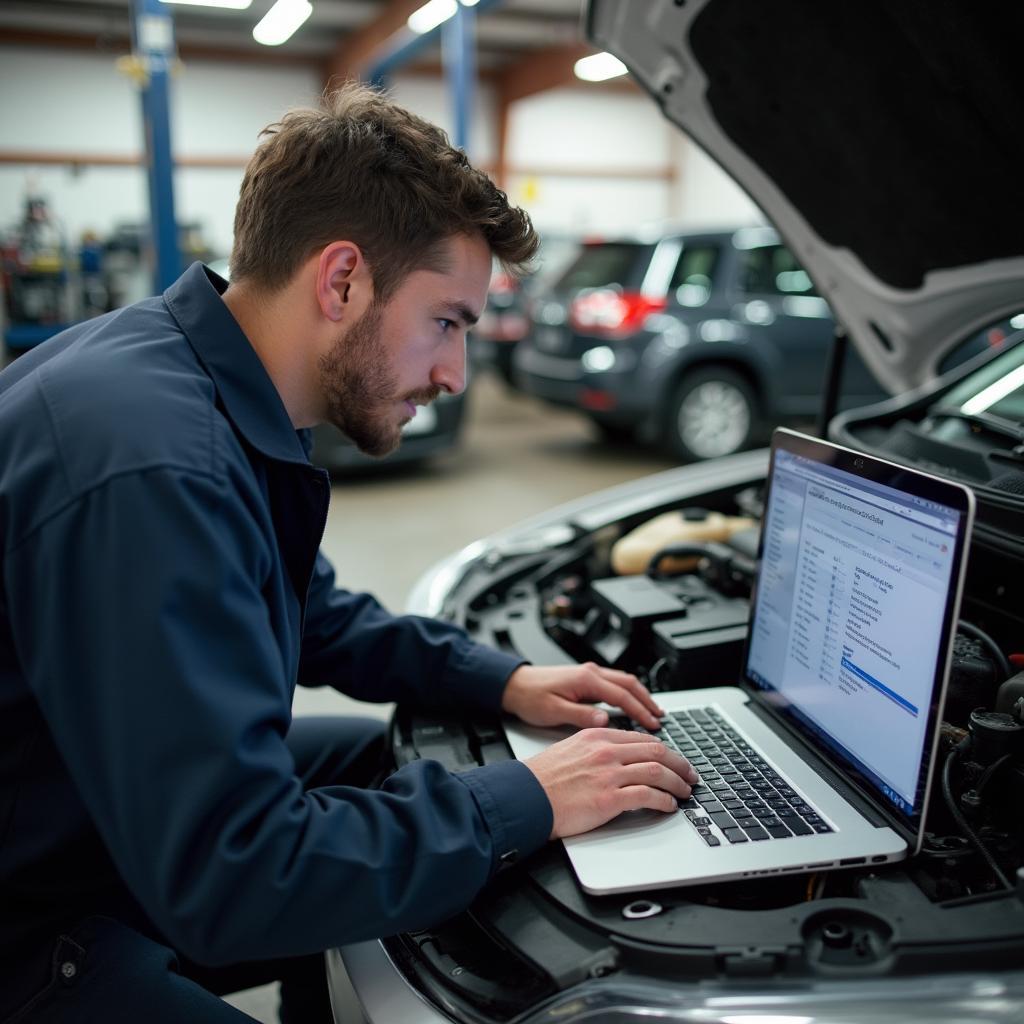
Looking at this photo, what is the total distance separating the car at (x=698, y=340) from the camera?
5766 mm

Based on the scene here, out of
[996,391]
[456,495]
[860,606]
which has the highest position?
[996,391]

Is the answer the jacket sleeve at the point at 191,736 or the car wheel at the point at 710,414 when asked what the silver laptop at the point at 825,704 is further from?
the car wheel at the point at 710,414

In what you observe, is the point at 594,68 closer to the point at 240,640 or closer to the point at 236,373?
the point at 236,373

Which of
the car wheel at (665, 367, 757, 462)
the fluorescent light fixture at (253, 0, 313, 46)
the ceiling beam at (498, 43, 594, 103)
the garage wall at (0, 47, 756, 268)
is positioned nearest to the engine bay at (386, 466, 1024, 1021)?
the car wheel at (665, 367, 757, 462)

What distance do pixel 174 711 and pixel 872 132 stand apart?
4.93 ft

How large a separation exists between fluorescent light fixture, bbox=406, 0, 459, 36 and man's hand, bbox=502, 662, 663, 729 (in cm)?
744

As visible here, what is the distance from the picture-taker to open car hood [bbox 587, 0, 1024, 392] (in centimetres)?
143

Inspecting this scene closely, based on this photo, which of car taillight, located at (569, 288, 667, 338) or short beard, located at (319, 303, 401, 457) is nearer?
short beard, located at (319, 303, 401, 457)

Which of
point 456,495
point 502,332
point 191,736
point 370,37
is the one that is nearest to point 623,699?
point 191,736

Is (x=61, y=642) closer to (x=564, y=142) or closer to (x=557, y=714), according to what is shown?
(x=557, y=714)

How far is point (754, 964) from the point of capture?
833mm

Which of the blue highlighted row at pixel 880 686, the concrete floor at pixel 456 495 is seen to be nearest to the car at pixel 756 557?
the blue highlighted row at pixel 880 686

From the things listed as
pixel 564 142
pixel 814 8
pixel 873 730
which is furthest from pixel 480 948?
pixel 564 142

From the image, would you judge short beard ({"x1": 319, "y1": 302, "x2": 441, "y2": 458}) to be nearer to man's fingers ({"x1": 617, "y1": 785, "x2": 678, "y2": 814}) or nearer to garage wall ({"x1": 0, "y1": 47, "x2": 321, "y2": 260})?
man's fingers ({"x1": 617, "y1": 785, "x2": 678, "y2": 814})
